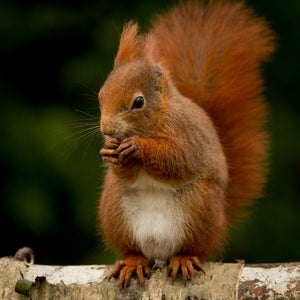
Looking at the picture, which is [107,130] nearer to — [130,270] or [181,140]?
[181,140]

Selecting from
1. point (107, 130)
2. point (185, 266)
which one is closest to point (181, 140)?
point (107, 130)

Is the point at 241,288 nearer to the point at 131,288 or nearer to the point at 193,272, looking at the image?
the point at 193,272

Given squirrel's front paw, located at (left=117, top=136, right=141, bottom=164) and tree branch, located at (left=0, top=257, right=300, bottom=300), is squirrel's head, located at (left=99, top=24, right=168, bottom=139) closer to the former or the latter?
squirrel's front paw, located at (left=117, top=136, right=141, bottom=164)

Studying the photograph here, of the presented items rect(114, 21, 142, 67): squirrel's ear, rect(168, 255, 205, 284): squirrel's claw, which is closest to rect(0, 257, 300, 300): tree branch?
rect(168, 255, 205, 284): squirrel's claw

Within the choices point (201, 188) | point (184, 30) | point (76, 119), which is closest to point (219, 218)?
point (201, 188)

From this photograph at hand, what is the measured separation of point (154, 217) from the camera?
195 centimetres

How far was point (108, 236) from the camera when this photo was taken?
6.74 feet

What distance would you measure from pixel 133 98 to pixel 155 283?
61 centimetres

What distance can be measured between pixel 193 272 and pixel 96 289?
32 centimetres

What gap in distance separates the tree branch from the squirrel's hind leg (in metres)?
0.02

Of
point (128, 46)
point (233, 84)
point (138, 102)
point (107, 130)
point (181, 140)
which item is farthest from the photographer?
point (233, 84)

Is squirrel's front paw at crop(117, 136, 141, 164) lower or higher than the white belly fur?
higher

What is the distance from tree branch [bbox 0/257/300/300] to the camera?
1648 millimetres

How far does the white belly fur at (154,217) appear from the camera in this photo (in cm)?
192
